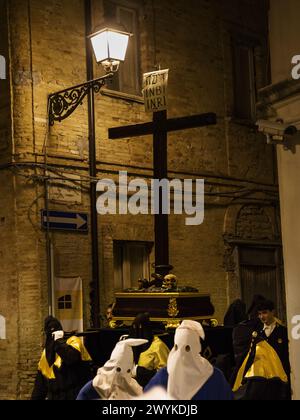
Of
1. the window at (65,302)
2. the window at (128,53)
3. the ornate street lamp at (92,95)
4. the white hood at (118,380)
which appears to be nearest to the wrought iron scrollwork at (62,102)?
the ornate street lamp at (92,95)

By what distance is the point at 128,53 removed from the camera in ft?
50.1

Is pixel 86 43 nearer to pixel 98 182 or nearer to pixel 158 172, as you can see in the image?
pixel 98 182

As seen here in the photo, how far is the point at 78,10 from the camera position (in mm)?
14023

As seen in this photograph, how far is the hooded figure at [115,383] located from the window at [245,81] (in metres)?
11.9

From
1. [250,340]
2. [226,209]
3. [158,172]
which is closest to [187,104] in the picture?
[226,209]

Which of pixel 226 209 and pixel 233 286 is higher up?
pixel 226 209

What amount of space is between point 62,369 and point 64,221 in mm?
4480

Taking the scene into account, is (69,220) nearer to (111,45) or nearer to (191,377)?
(111,45)

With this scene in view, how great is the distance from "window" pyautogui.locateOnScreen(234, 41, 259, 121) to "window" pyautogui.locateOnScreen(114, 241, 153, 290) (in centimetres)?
405

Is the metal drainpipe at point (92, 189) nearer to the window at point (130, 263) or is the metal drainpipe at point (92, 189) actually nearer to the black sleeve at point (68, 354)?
the window at point (130, 263)

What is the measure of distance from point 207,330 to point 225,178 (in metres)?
7.56

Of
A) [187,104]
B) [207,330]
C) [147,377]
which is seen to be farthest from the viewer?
[187,104]

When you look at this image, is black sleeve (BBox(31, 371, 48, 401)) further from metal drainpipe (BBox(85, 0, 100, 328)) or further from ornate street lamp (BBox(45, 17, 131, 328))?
metal drainpipe (BBox(85, 0, 100, 328))

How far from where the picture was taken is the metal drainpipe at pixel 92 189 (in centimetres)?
1329
